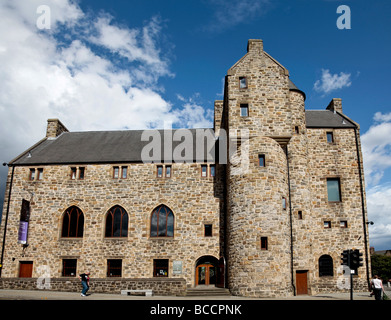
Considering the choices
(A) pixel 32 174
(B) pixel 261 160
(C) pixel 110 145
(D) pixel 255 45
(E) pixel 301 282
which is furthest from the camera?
(C) pixel 110 145

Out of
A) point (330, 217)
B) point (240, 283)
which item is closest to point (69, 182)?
point (240, 283)

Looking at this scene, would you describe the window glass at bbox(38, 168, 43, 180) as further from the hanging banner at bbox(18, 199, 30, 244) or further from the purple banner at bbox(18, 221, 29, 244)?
the purple banner at bbox(18, 221, 29, 244)

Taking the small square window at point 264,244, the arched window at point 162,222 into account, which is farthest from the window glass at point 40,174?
the small square window at point 264,244

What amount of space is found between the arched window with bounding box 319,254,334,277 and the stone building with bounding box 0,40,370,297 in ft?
0.23

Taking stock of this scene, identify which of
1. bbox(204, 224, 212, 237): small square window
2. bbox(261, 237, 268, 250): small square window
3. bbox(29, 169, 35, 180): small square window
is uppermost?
bbox(29, 169, 35, 180): small square window

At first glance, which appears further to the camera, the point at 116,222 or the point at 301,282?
the point at 116,222

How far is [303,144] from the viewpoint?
24.8 meters

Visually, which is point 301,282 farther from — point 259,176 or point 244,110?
point 244,110

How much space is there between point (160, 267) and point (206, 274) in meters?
3.37

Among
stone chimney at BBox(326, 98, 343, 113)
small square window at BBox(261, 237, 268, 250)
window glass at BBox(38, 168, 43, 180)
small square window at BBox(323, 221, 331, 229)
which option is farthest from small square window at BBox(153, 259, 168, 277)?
stone chimney at BBox(326, 98, 343, 113)

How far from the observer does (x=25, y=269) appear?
1003 inches

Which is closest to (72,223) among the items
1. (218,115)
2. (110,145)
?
(110,145)

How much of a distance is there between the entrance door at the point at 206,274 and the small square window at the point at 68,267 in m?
9.18

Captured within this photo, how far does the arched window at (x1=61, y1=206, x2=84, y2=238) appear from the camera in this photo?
26.0 m
